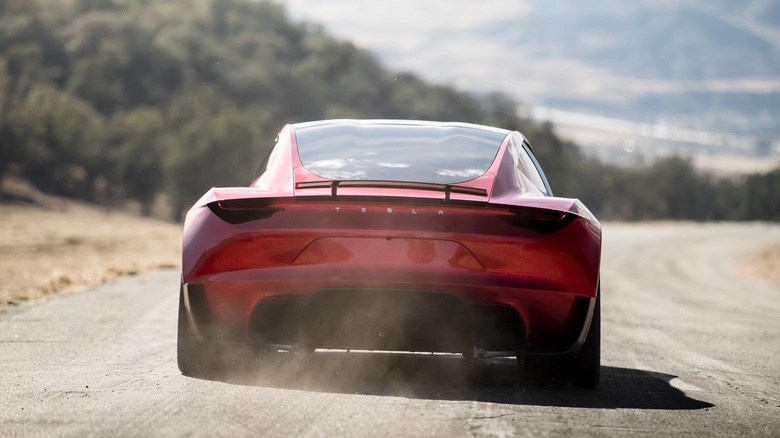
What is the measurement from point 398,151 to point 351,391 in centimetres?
133

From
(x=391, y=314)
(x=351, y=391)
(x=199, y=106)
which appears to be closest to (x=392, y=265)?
(x=391, y=314)

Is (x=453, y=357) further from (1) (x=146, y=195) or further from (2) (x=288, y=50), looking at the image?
(2) (x=288, y=50)

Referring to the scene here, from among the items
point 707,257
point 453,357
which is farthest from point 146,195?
point 453,357

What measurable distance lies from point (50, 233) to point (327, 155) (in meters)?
38.6

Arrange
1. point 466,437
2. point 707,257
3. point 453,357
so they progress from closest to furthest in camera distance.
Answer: point 466,437 → point 453,357 → point 707,257

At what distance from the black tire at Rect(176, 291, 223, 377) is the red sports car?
4 cm

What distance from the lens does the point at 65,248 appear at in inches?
1314

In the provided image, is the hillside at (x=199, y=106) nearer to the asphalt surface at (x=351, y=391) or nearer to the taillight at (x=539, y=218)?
the asphalt surface at (x=351, y=391)

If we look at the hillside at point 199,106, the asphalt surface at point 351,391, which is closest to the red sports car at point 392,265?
the asphalt surface at point 351,391

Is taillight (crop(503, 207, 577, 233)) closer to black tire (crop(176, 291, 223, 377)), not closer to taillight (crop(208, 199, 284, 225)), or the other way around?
taillight (crop(208, 199, 284, 225))

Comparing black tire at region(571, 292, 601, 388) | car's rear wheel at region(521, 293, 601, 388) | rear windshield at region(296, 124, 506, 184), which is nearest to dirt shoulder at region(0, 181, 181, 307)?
rear windshield at region(296, 124, 506, 184)

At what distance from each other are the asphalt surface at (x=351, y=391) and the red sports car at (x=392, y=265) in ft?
0.88

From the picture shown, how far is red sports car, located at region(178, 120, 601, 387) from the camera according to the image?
5.20 meters

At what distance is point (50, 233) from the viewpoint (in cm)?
4256
